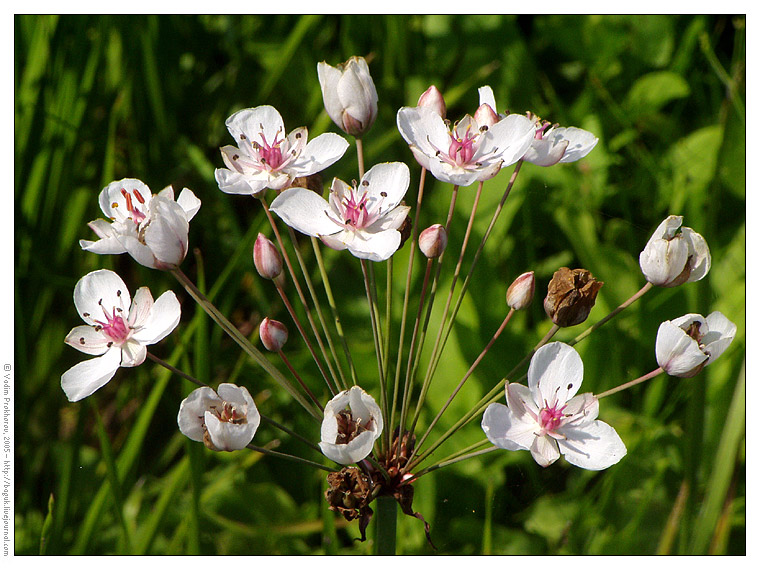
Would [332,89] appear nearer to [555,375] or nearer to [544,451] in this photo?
[555,375]

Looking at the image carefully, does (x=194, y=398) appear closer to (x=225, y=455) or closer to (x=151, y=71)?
(x=225, y=455)

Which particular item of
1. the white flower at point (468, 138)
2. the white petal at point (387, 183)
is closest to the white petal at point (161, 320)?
the white petal at point (387, 183)

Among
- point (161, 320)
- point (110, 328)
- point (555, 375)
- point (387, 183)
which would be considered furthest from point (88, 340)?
point (555, 375)

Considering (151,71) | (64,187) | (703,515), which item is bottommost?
(703,515)

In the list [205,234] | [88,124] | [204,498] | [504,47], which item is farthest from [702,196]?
[88,124]

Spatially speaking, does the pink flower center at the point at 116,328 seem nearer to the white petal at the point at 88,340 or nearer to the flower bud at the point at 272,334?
the white petal at the point at 88,340

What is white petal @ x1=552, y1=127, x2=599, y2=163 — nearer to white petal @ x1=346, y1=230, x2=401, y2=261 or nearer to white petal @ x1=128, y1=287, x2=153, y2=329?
white petal @ x1=346, y1=230, x2=401, y2=261

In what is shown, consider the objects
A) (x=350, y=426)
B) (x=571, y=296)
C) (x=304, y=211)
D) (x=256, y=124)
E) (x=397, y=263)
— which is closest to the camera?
(x=350, y=426)
